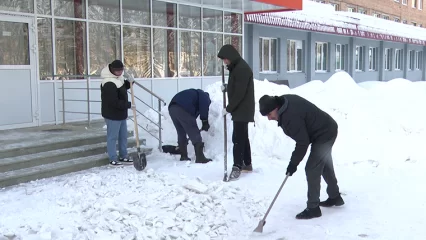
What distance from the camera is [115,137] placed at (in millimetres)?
7281

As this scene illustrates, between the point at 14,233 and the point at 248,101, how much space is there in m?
3.56

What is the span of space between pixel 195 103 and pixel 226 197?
7.41 feet

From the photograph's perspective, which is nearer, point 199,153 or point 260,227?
point 260,227

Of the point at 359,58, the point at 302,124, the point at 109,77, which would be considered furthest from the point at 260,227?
the point at 359,58

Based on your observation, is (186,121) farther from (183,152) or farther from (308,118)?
(308,118)

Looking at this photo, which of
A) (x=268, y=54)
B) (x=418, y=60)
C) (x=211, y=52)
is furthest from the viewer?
(x=418, y=60)

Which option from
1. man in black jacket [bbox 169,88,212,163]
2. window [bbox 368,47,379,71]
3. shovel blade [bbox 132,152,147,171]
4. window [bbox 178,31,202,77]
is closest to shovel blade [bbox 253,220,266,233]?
shovel blade [bbox 132,152,147,171]

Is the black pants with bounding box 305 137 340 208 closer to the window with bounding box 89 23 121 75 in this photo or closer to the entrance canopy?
the window with bounding box 89 23 121 75

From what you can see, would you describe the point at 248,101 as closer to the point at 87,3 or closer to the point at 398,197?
the point at 398,197

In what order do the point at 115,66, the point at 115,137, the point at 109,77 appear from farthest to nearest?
the point at 115,137, the point at 109,77, the point at 115,66

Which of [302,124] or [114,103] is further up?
[114,103]

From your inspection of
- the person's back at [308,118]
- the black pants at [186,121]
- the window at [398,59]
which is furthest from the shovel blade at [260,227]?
the window at [398,59]

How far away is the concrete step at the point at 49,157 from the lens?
254 inches

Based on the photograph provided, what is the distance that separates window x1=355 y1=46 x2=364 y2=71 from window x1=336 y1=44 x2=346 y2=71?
189cm
